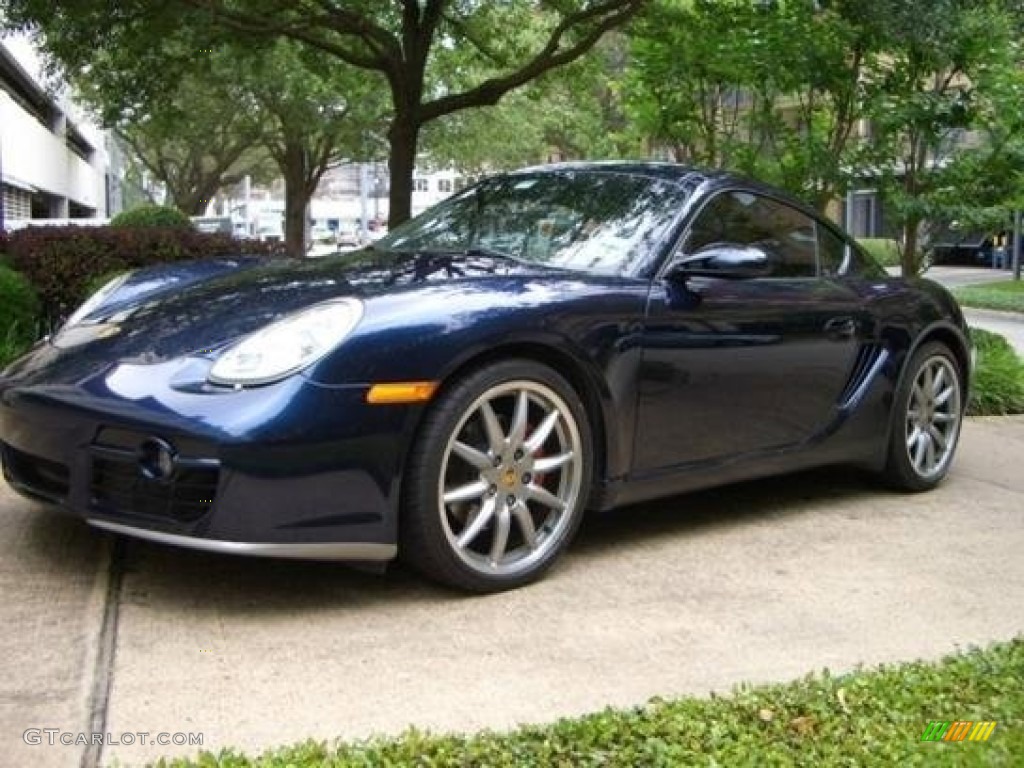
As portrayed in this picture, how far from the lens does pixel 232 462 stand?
3230mm

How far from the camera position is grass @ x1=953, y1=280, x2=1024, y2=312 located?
70.1 feet

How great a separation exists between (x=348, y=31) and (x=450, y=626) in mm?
8692

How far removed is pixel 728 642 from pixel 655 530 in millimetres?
1193

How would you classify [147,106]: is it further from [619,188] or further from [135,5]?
[619,188]

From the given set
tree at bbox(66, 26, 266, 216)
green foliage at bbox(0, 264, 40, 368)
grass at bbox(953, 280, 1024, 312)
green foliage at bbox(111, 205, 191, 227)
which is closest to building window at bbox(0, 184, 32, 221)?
tree at bbox(66, 26, 266, 216)

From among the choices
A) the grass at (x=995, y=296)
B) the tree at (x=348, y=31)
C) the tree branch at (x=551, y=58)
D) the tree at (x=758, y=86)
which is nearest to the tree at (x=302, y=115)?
the tree at (x=348, y=31)

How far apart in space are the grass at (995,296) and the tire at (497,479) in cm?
1856

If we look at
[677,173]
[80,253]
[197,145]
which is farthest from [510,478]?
[197,145]

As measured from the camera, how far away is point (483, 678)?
122 inches

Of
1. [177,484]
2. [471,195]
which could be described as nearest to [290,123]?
[471,195]

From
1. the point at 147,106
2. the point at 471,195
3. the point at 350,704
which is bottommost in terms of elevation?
the point at 350,704

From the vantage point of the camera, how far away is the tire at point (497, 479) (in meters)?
3.52

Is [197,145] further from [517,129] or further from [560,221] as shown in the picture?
Answer: [560,221]

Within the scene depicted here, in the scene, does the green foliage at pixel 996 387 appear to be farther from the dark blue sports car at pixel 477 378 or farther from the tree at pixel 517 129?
the tree at pixel 517 129
